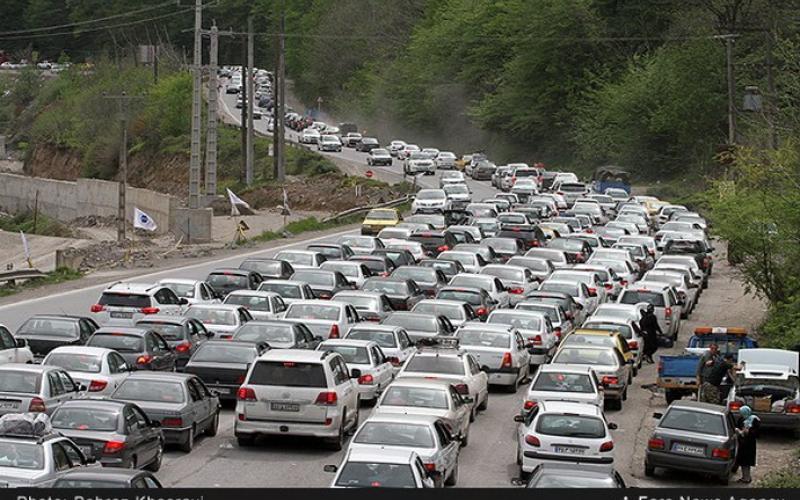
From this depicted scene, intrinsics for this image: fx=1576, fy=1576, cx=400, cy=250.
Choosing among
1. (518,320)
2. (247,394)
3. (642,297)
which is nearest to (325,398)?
(247,394)

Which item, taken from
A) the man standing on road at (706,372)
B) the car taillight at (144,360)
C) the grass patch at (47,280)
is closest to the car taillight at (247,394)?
the car taillight at (144,360)

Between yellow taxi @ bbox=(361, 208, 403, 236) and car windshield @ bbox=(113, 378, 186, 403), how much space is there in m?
36.4

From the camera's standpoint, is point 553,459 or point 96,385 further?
point 96,385

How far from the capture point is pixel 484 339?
98.4 ft

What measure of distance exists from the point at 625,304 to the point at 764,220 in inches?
154

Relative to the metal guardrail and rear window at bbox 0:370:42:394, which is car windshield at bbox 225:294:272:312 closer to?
rear window at bbox 0:370:42:394

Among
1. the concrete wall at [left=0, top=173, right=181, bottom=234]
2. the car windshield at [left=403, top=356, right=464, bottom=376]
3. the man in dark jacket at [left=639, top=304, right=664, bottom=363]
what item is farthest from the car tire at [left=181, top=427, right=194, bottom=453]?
the concrete wall at [left=0, top=173, right=181, bottom=234]

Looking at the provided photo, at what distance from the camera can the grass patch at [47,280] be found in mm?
44184

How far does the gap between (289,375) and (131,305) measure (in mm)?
10363

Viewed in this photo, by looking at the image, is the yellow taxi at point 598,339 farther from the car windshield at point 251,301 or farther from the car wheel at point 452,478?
the car wheel at point 452,478

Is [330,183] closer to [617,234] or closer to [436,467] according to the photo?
[617,234]

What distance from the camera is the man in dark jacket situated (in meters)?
35.3

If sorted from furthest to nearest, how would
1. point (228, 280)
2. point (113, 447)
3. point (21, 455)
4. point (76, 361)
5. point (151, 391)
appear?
point (228, 280), point (76, 361), point (151, 391), point (113, 447), point (21, 455)

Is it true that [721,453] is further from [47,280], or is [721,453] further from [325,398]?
[47,280]
